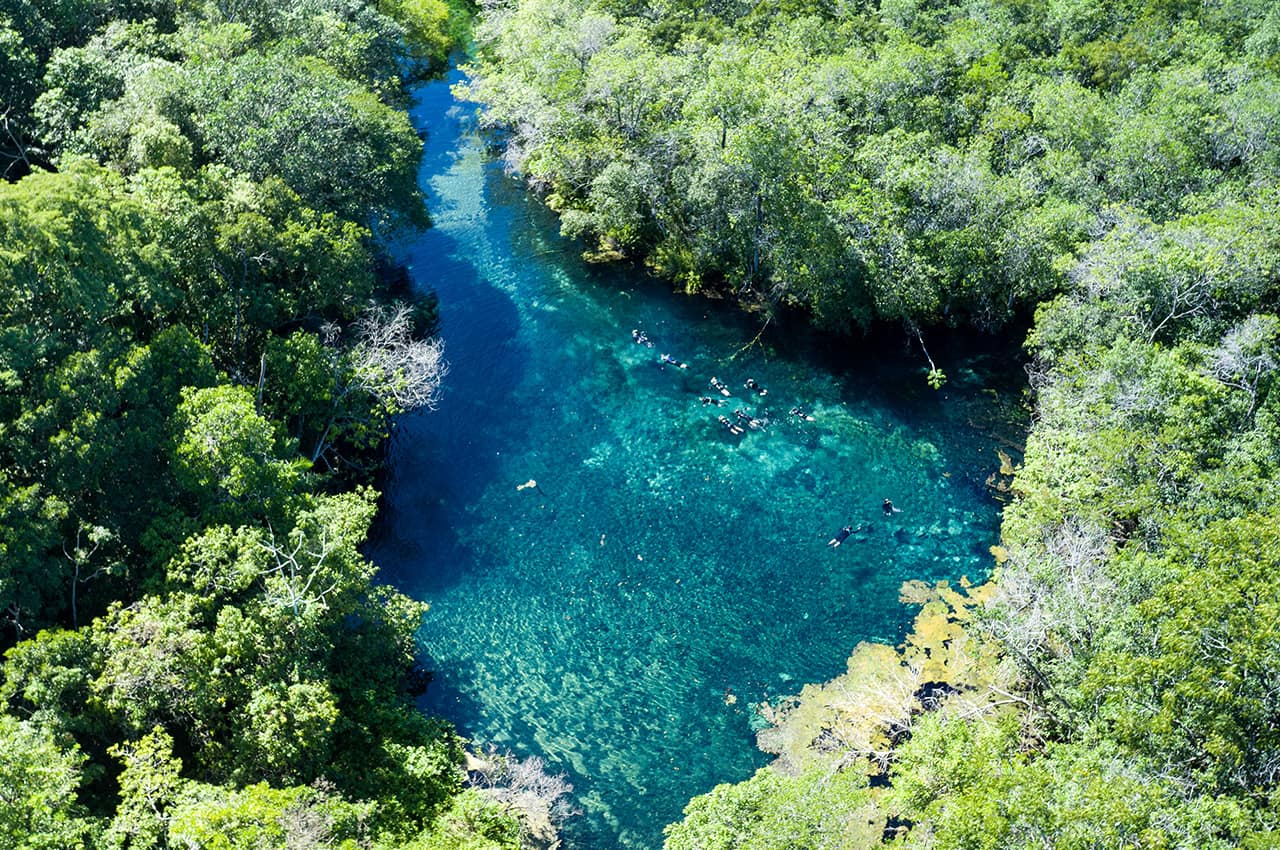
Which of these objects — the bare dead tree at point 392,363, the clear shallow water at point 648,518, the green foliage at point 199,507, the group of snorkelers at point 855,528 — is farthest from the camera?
the bare dead tree at point 392,363

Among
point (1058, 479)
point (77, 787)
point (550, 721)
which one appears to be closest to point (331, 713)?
point (77, 787)

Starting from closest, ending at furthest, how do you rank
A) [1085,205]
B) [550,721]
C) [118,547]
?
1. [118,547]
2. [550,721]
3. [1085,205]

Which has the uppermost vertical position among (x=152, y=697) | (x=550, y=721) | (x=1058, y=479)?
(x=1058, y=479)

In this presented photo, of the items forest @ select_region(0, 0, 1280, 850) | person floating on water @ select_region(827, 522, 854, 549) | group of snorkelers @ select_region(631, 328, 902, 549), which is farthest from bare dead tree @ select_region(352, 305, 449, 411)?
person floating on water @ select_region(827, 522, 854, 549)

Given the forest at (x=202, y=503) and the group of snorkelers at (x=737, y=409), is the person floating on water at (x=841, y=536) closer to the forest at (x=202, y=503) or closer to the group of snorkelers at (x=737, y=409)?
the group of snorkelers at (x=737, y=409)

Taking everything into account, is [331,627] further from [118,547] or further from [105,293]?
[105,293]

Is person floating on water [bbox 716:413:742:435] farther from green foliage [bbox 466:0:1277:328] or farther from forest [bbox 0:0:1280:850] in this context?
forest [bbox 0:0:1280:850]

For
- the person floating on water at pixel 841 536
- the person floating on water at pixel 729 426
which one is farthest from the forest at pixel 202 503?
the person floating on water at pixel 841 536

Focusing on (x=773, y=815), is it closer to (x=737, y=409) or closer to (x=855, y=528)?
(x=855, y=528)
